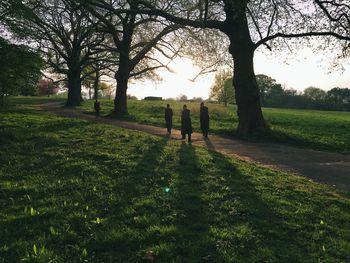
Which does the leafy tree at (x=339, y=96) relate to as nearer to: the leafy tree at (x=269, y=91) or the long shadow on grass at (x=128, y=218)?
the leafy tree at (x=269, y=91)

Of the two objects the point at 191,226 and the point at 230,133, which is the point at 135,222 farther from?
the point at 230,133

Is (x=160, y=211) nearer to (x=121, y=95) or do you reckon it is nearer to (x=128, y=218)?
(x=128, y=218)

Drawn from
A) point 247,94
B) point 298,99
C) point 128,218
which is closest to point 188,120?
point 247,94

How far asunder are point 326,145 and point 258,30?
659 centimetres

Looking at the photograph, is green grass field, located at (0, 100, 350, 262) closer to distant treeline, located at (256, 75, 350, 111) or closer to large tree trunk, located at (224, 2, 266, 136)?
large tree trunk, located at (224, 2, 266, 136)

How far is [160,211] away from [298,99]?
335 feet

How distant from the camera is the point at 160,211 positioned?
256 inches

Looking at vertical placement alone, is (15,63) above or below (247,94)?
above

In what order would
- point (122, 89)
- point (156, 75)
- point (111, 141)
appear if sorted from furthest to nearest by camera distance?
1. point (156, 75)
2. point (122, 89)
3. point (111, 141)

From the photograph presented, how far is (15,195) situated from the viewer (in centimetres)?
716

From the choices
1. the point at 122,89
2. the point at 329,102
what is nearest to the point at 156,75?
the point at 122,89

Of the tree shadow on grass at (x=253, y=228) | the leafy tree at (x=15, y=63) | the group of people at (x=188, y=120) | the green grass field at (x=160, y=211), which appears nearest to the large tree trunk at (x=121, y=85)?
the group of people at (x=188, y=120)

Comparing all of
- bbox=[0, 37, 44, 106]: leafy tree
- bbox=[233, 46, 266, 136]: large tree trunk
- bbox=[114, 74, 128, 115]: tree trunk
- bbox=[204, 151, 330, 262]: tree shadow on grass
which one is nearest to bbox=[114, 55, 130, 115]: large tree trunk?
bbox=[114, 74, 128, 115]: tree trunk

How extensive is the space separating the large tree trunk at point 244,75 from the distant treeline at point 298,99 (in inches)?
3281
